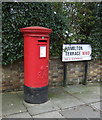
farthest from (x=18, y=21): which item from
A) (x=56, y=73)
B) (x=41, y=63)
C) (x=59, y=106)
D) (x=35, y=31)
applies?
(x=59, y=106)

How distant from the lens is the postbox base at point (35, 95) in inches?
129

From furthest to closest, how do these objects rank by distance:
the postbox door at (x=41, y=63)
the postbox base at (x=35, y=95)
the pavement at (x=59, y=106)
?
the postbox base at (x=35, y=95) < the postbox door at (x=41, y=63) < the pavement at (x=59, y=106)

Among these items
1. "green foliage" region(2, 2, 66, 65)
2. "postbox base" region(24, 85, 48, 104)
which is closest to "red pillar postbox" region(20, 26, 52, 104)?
"postbox base" region(24, 85, 48, 104)

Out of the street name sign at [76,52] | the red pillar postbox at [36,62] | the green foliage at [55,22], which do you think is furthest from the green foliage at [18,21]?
the red pillar postbox at [36,62]

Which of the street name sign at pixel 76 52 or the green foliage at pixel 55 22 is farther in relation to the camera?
the street name sign at pixel 76 52

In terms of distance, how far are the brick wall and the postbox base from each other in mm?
898

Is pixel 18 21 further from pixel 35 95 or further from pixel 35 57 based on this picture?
pixel 35 95

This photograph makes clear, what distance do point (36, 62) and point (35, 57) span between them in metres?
0.12

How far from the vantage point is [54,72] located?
457 cm

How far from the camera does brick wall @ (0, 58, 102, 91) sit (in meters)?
4.03

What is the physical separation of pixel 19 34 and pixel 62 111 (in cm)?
245

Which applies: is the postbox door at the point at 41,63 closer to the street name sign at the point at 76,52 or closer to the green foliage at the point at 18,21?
the green foliage at the point at 18,21

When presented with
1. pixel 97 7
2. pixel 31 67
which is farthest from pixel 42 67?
pixel 97 7

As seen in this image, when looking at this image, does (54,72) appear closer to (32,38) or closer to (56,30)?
(56,30)
